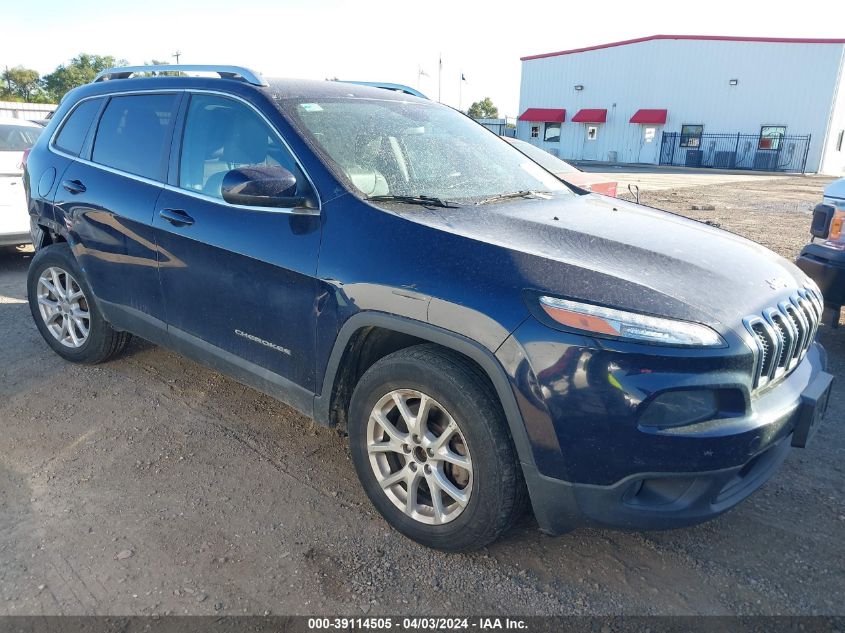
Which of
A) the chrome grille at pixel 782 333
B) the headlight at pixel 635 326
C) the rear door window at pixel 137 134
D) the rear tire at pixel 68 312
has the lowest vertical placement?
the rear tire at pixel 68 312

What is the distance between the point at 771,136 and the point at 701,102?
4.21 metres

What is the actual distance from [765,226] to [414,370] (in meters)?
10.9

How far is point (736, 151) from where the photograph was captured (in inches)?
1415

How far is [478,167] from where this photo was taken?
11.3 feet

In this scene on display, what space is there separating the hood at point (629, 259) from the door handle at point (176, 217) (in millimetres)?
1257

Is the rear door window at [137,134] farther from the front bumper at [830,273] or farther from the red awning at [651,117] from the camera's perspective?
the red awning at [651,117]

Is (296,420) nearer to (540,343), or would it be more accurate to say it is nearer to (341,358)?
(341,358)

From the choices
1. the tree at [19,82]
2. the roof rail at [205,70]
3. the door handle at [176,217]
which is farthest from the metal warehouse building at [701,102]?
the tree at [19,82]

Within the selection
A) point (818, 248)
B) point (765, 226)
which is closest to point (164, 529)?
point (818, 248)

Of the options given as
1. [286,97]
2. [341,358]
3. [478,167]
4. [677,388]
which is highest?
[286,97]

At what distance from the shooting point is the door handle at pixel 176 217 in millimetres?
3271

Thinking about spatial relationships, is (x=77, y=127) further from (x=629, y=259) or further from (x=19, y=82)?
(x=19, y=82)

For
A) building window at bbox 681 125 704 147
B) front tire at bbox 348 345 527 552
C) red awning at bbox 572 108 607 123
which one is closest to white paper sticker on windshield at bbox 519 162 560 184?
front tire at bbox 348 345 527 552

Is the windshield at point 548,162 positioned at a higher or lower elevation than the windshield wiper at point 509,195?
lower
